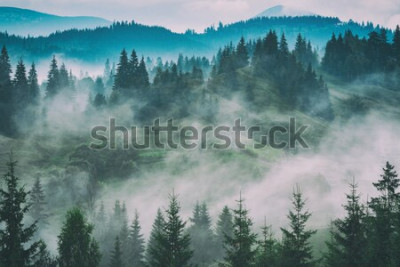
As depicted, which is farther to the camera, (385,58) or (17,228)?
(385,58)

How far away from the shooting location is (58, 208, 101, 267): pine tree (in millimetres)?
33469

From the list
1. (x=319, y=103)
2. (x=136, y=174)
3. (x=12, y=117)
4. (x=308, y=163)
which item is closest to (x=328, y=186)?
(x=308, y=163)

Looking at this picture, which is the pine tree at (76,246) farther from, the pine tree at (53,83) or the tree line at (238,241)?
the pine tree at (53,83)

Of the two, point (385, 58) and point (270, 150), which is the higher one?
point (385, 58)

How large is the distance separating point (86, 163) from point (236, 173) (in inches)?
1498

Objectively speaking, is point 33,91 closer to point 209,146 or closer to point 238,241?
point 209,146

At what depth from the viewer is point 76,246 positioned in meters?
34.1

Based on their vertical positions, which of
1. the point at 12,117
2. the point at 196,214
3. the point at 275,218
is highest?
the point at 12,117

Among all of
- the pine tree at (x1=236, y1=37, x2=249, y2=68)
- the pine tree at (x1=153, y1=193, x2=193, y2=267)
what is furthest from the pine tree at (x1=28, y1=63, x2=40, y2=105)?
the pine tree at (x1=153, y1=193, x2=193, y2=267)

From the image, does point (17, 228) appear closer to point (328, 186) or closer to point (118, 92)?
point (328, 186)

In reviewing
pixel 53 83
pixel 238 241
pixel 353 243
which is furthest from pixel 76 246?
pixel 53 83

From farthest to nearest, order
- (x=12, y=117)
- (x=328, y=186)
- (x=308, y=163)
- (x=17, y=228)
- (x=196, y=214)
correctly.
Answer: (x=12, y=117)
(x=308, y=163)
(x=328, y=186)
(x=196, y=214)
(x=17, y=228)

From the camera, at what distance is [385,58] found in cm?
18600

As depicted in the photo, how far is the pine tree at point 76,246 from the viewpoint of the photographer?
3347cm
